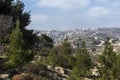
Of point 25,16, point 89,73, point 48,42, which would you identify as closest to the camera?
point 89,73

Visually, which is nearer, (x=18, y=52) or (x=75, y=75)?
(x=18, y=52)

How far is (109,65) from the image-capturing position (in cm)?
4641

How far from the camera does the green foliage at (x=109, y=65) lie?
42375 mm

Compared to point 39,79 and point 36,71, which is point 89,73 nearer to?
point 36,71

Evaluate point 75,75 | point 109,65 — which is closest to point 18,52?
point 75,75

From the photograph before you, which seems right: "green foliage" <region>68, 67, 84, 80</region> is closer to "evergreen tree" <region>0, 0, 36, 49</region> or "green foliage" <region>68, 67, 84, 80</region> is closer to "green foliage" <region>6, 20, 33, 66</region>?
"green foliage" <region>6, 20, 33, 66</region>

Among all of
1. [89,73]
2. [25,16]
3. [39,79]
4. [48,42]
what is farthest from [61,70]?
[48,42]

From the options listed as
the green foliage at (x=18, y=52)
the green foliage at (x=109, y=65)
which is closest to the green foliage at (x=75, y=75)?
the green foliage at (x=109, y=65)

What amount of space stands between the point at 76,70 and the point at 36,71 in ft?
16.0

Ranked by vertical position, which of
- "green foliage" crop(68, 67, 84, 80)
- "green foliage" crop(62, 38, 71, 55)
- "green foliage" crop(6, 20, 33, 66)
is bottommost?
"green foliage" crop(68, 67, 84, 80)

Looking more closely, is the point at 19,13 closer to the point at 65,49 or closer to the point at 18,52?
the point at 65,49

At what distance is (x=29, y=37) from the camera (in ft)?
198

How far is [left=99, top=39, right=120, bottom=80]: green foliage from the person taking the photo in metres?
42.4

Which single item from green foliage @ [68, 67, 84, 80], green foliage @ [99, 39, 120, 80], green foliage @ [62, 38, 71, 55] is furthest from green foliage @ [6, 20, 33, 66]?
green foliage @ [62, 38, 71, 55]
